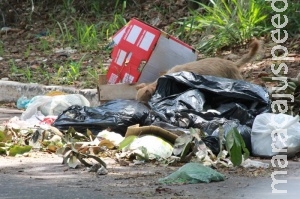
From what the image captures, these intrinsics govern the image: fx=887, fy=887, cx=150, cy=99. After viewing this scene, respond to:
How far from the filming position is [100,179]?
521 centimetres

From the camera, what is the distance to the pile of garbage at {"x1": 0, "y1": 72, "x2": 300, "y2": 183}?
576 centimetres

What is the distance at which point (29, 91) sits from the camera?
9117 mm

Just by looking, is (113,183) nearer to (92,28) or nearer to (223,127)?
(223,127)

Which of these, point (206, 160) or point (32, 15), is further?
point (32, 15)

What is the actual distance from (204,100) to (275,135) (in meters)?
0.98

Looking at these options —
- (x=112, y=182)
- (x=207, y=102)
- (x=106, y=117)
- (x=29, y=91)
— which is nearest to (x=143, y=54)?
(x=207, y=102)

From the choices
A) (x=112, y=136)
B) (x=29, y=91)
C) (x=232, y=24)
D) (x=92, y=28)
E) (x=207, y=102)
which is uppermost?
(x=232, y=24)

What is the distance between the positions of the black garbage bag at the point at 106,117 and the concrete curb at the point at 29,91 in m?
1.64

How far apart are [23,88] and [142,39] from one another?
1.70 m

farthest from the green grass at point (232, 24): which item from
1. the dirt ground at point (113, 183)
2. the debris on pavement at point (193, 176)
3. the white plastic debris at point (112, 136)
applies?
the debris on pavement at point (193, 176)

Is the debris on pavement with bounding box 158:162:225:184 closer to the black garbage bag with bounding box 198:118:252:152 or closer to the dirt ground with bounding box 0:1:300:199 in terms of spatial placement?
the dirt ground with bounding box 0:1:300:199

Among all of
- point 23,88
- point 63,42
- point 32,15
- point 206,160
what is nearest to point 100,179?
point 206,160

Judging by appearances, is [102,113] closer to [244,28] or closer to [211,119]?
[211,119]

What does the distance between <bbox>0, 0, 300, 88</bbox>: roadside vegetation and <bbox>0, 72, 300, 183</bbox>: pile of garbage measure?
215 cm
